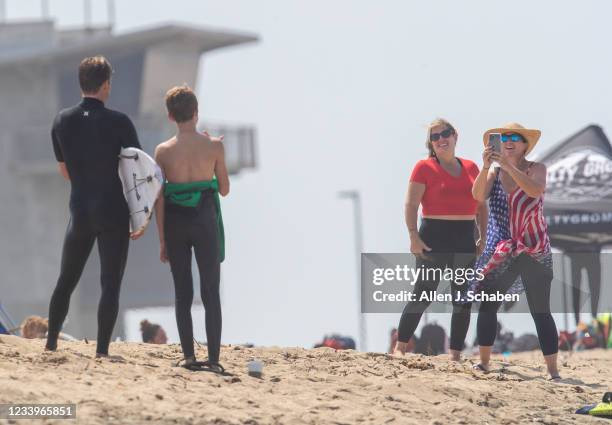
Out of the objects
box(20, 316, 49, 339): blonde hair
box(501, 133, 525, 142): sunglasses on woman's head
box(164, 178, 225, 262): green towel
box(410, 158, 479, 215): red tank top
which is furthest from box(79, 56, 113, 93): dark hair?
box(20, 316, 49, 339): blonde hair

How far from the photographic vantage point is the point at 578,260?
19969mm

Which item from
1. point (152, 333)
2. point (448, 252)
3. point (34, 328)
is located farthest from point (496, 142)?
point (34, 328)

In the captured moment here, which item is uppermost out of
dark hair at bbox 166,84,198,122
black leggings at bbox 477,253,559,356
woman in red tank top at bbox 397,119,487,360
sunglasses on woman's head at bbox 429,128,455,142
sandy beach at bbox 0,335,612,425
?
dark hair at bbox 166,84,198,122

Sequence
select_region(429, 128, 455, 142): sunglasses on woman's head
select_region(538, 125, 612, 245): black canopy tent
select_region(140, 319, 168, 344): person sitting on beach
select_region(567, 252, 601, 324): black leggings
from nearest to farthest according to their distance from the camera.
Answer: select_region(429, 128, 455, 142): sunglasses on woman's head → select_region(140, 319, 168, 344): person sitting on beach → select_region(567, 252, 601, 324): black leggings → select_region(538, 125, 612, 245): black canopy tent

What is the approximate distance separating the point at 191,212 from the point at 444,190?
2595mm

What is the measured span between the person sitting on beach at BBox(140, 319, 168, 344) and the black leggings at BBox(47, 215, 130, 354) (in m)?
4.51

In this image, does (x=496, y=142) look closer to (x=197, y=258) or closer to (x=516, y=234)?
(x=516, y=234)

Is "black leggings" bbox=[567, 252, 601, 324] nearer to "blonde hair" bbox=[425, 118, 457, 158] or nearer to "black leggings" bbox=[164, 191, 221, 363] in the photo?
"blonde hair" bbox=[425, 118, 457, 158]

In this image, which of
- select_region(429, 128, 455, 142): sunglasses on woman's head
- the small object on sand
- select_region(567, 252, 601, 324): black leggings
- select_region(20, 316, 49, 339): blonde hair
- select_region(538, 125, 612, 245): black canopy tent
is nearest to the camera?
the small object on sand

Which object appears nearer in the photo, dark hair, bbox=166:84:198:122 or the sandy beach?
the sandy beach

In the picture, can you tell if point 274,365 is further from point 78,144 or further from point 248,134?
point 248,134

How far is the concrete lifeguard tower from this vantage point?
174ft

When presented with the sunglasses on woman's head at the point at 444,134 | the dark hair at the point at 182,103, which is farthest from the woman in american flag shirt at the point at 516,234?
the dark hair at the point at 182,103

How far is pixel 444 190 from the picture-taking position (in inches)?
550
